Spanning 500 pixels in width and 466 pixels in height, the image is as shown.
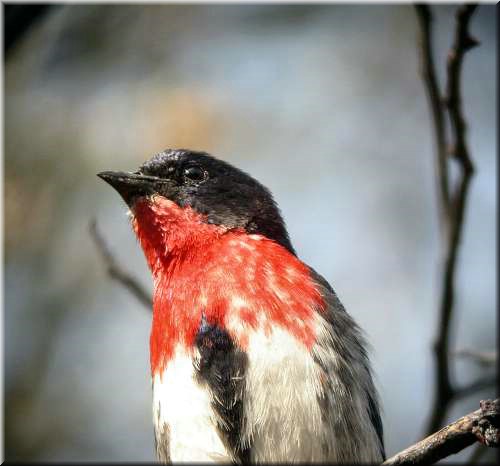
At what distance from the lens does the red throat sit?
372 centimetres

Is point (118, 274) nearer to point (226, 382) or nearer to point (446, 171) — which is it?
point (226, 382)

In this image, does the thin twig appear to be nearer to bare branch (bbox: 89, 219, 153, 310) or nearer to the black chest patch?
the black chest patch

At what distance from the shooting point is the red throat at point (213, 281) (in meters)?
3.72

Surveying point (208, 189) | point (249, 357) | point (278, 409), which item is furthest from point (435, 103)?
point (278, 409)

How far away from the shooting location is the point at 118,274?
166 inches

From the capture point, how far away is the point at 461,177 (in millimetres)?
3904

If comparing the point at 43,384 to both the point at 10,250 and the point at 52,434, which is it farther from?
the point at 10,250

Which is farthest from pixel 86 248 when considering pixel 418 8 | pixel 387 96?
pixel 418 8

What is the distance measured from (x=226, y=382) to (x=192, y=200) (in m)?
1.25

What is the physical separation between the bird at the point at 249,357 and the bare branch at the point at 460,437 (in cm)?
77

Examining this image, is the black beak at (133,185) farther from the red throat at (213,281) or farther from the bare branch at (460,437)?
the bare branch at (460,437)

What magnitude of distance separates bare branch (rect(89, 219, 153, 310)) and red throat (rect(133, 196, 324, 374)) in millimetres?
103

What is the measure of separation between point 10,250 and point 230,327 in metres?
5.04

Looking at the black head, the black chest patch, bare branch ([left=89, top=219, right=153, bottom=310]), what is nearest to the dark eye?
the black head
